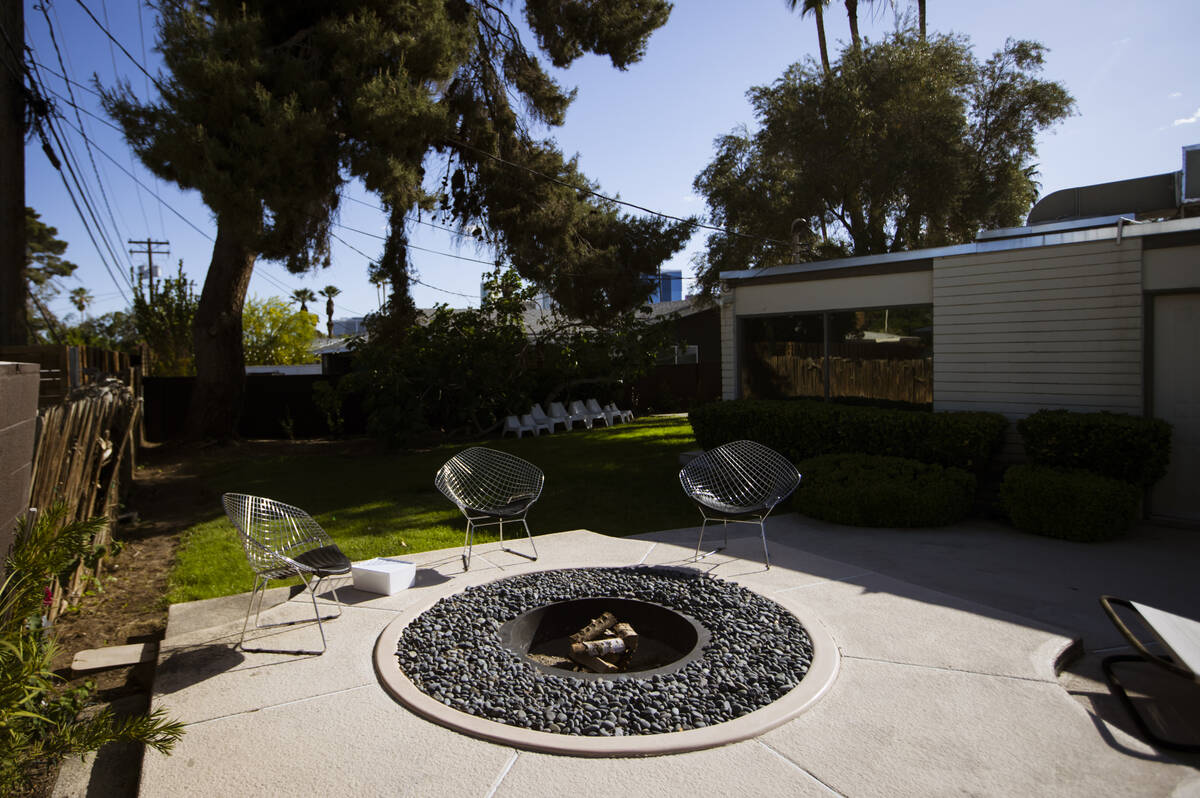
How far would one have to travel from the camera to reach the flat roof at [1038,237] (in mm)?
6871

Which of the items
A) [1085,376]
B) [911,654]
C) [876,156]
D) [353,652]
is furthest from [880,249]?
[353,652]

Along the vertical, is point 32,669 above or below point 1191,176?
below

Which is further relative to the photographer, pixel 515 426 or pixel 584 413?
pixel 584 413

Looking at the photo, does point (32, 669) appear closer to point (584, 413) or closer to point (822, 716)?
point (822, 716)

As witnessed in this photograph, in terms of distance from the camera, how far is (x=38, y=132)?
9.52 metres

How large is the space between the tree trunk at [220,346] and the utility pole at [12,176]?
3845 millimetres

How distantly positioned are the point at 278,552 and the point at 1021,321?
24.3 ft

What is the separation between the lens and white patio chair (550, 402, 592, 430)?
631 inches

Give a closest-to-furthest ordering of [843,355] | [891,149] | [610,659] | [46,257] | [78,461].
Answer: [610,659], [78,461], [843,355], [891,149], [46,257]

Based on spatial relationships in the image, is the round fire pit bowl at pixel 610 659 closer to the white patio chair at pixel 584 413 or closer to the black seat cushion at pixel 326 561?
the black seat cushion at pixel 326 561

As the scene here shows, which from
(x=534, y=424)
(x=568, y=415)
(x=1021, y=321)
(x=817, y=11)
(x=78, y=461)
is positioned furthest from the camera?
(x=817, y=11)

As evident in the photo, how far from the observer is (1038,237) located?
24.9 feet

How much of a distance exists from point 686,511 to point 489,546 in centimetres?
260

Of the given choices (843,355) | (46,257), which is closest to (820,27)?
(843,355)
